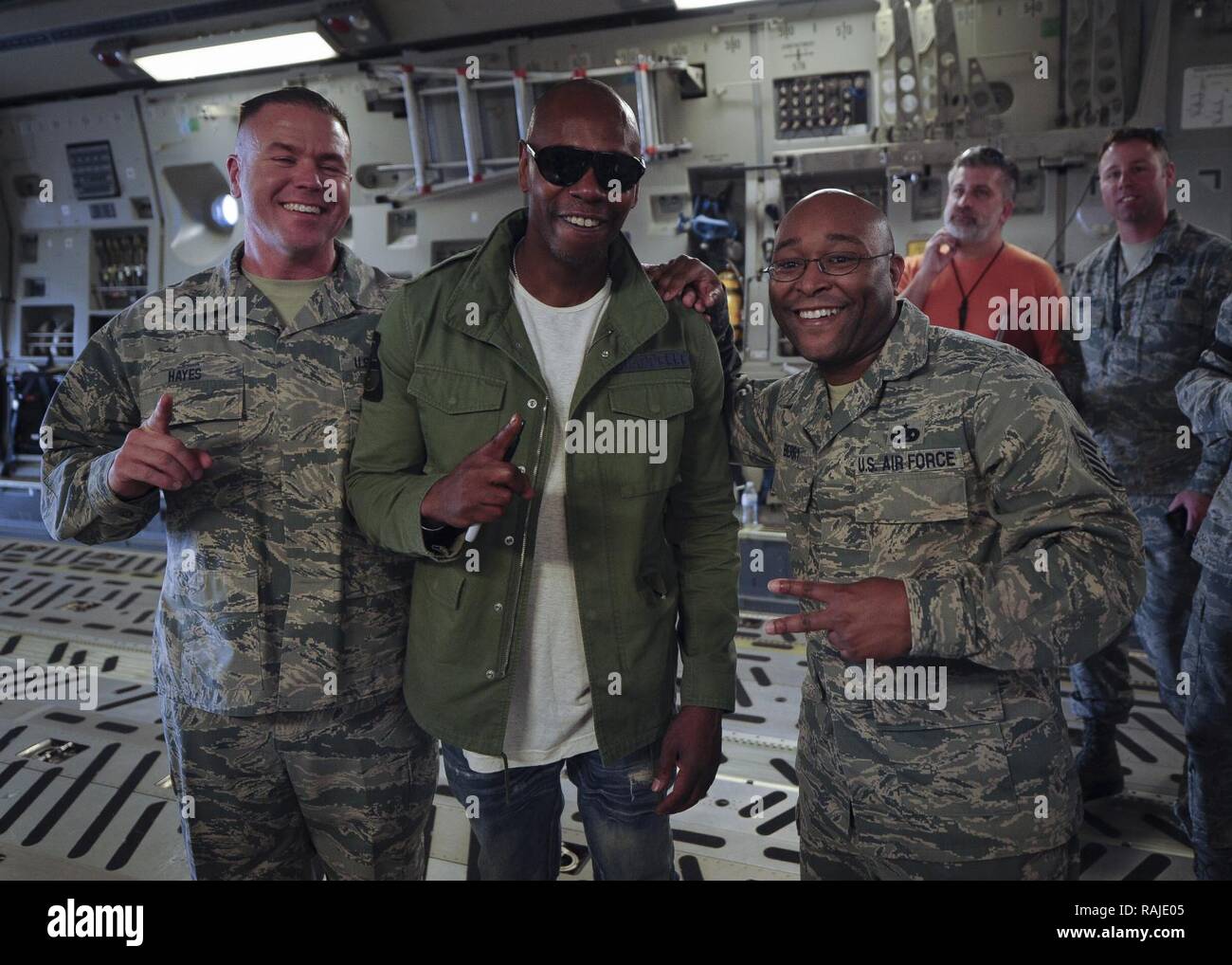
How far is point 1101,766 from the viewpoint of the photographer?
9.95ft

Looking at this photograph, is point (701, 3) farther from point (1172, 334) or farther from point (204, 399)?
point (204, 399)

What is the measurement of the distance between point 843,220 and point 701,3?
3.97 meters

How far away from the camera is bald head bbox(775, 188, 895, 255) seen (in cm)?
163

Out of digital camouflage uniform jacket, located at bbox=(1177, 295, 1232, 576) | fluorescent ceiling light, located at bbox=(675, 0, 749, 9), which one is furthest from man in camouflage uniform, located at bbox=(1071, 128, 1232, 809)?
fluorescent ceiling light, located at bbox=(675, 0, 749, 9)

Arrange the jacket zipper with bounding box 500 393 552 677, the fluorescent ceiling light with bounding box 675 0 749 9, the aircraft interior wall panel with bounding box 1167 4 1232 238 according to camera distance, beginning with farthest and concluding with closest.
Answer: the fluorescent ceiling light with bounding box 675 0 749 9 < the aircraft interior wall panel with bounding box 1167 4 1232 238 < the jacket zipper with bounding box 500 393 552 677

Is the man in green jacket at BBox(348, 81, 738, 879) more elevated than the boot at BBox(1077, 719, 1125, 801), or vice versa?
the man in green jacket at BBox(348, 81, 738, 879)

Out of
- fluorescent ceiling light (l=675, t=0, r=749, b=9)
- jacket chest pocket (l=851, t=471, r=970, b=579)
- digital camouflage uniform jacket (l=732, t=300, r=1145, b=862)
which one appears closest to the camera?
digital camouflage uniform jacket (l=732, t=300, r=1145, b=862)

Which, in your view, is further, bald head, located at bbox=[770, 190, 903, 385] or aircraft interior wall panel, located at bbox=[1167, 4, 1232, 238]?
aircraft interior wall panel, located at bbox=[1167, 4, 1232, 238]

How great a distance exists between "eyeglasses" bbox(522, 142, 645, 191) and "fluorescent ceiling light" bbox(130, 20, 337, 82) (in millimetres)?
4688

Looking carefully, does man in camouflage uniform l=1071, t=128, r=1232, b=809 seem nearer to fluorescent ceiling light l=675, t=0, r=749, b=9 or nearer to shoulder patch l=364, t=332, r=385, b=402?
shoulder patch l=364, t=332, r=385, b=402

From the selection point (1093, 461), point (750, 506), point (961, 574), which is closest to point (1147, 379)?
point (1093, 461)

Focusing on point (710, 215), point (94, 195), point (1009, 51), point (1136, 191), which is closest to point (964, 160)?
point (1136, 191)

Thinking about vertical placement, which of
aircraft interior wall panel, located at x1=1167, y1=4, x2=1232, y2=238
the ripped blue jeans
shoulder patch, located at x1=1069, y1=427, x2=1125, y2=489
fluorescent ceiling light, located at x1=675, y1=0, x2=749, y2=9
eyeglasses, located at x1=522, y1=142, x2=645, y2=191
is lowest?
the ripped blue jeans
